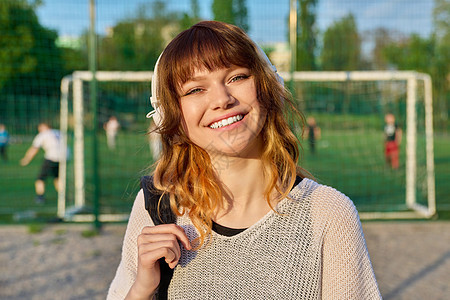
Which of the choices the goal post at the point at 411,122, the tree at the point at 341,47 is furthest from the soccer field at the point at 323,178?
the tree at the point at 341,47

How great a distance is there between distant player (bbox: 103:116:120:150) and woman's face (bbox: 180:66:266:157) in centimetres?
631

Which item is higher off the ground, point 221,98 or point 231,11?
point 231,11

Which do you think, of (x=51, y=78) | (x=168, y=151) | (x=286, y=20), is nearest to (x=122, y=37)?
(x=51, y=78)

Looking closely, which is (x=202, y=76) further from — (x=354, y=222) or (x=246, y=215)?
(x=354, y=222)

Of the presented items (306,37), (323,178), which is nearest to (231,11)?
(306,37)

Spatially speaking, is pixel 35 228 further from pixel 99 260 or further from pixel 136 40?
pixel 136 40

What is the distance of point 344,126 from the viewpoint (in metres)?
8.51

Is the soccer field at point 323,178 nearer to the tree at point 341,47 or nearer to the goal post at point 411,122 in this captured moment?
the goal post at point 411,122

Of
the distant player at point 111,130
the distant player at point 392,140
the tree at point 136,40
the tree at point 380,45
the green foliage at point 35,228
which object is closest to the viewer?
the green foliage at point 35,228

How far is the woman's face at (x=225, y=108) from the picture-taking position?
1.29 m

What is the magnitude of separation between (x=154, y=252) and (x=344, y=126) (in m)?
7.69

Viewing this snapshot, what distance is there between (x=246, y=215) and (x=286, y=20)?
5162mm

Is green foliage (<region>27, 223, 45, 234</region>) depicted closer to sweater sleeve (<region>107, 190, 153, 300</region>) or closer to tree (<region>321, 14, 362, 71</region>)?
tree (<region>321, 14, 362, 71</region>)

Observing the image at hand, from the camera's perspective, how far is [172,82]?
53.2 inches
